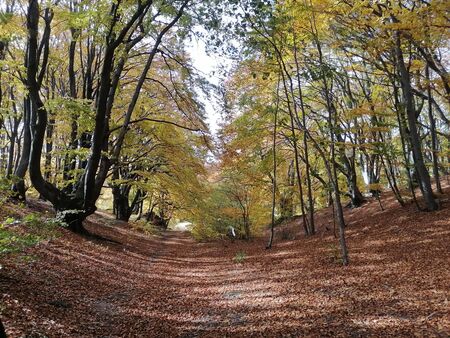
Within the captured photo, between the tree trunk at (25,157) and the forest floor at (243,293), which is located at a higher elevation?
the tree trunk at (25,157)

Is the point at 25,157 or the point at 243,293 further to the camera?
the point at 25,157

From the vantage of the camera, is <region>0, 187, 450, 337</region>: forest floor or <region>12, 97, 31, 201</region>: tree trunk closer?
<region>0, 187, 450, 337</region>: forest floor

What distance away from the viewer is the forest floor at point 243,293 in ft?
16.3

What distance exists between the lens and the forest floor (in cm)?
498

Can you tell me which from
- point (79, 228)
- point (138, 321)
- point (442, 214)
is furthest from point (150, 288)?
point (442, 214)

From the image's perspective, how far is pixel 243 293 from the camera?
7758mm

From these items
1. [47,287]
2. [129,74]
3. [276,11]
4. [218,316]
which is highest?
[129,74]

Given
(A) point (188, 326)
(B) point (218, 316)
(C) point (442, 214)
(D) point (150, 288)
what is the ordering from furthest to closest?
1. (C) point (442, 214)
2. (D) point (150, 288)
3. (B) point (218, 316)
4. (A) point (188, 326)

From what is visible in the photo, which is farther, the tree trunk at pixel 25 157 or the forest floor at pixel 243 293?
the tree trunk at pixel 25 157

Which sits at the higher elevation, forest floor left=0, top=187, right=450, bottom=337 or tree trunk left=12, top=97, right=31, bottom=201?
tree trunk left=12, top=97, right=31, bottom=201

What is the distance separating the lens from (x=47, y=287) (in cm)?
649

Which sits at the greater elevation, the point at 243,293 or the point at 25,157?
the point at 25,157

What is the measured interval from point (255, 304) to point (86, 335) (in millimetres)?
3032

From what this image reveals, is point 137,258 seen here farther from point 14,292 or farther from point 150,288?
point 14,292
